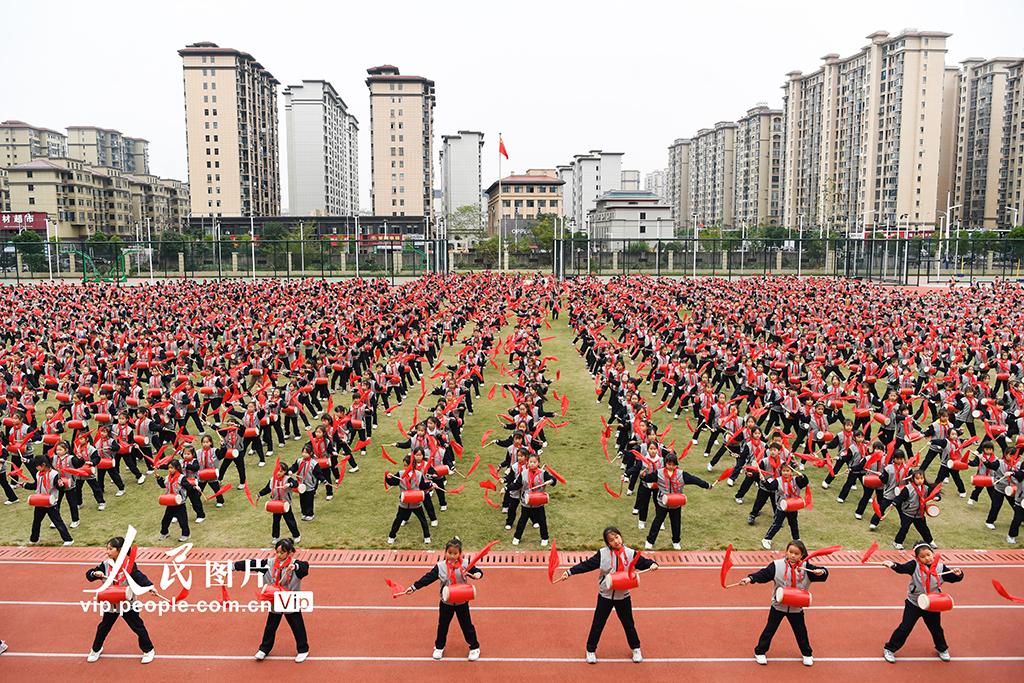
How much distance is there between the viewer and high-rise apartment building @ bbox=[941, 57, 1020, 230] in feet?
333

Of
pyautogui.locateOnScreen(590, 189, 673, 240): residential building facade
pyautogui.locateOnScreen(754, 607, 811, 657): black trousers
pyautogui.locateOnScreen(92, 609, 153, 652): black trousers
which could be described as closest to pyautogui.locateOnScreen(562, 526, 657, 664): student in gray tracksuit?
pyautogui.locateOnScreen(754, 607, 811, 657): black trousers

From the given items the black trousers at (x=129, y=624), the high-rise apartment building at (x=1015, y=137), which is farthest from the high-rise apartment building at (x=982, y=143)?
the black trousers at (x=129, y=624)

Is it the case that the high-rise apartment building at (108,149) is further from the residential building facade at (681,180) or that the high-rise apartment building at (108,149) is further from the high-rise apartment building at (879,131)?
the residential building facade at (681,180)

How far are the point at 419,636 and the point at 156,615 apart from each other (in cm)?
301

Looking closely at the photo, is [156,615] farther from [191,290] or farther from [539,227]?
[539,227]

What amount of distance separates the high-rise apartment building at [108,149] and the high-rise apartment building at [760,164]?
11259 cm

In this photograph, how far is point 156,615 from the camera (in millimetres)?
7738

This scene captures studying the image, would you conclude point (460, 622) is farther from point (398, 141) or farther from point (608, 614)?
point (398, 141)

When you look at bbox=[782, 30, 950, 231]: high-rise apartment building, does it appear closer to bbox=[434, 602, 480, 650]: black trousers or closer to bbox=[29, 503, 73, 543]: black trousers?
bbox=[434, 602, 480, 650]: black trousers

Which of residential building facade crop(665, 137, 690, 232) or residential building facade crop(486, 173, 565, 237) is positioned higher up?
residential building facade crop(665, 137, 690, 232)

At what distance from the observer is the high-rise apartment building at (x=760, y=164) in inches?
5054

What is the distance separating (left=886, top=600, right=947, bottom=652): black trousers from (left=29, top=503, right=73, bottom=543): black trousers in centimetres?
1012

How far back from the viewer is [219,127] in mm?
97250

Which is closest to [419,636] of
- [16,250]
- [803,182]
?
[16,250]
